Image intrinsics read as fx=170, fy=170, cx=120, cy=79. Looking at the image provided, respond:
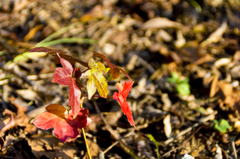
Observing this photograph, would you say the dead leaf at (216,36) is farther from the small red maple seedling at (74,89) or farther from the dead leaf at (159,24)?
the small red maple seedling at (74,89)

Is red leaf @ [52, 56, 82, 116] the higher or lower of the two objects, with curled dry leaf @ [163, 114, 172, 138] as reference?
higher

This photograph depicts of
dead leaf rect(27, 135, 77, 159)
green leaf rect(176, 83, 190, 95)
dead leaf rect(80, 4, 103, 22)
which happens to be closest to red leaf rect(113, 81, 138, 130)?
dead leaf rect(27, 135, 77, 159)

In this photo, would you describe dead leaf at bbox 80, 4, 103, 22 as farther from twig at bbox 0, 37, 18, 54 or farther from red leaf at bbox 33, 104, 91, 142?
red leaf at bbox 33, 104, 91, 142

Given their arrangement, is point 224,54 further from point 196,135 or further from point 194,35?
point 196,135

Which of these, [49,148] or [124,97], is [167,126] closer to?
[124,97]

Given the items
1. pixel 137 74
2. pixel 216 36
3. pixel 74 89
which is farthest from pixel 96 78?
pixel 216 36
